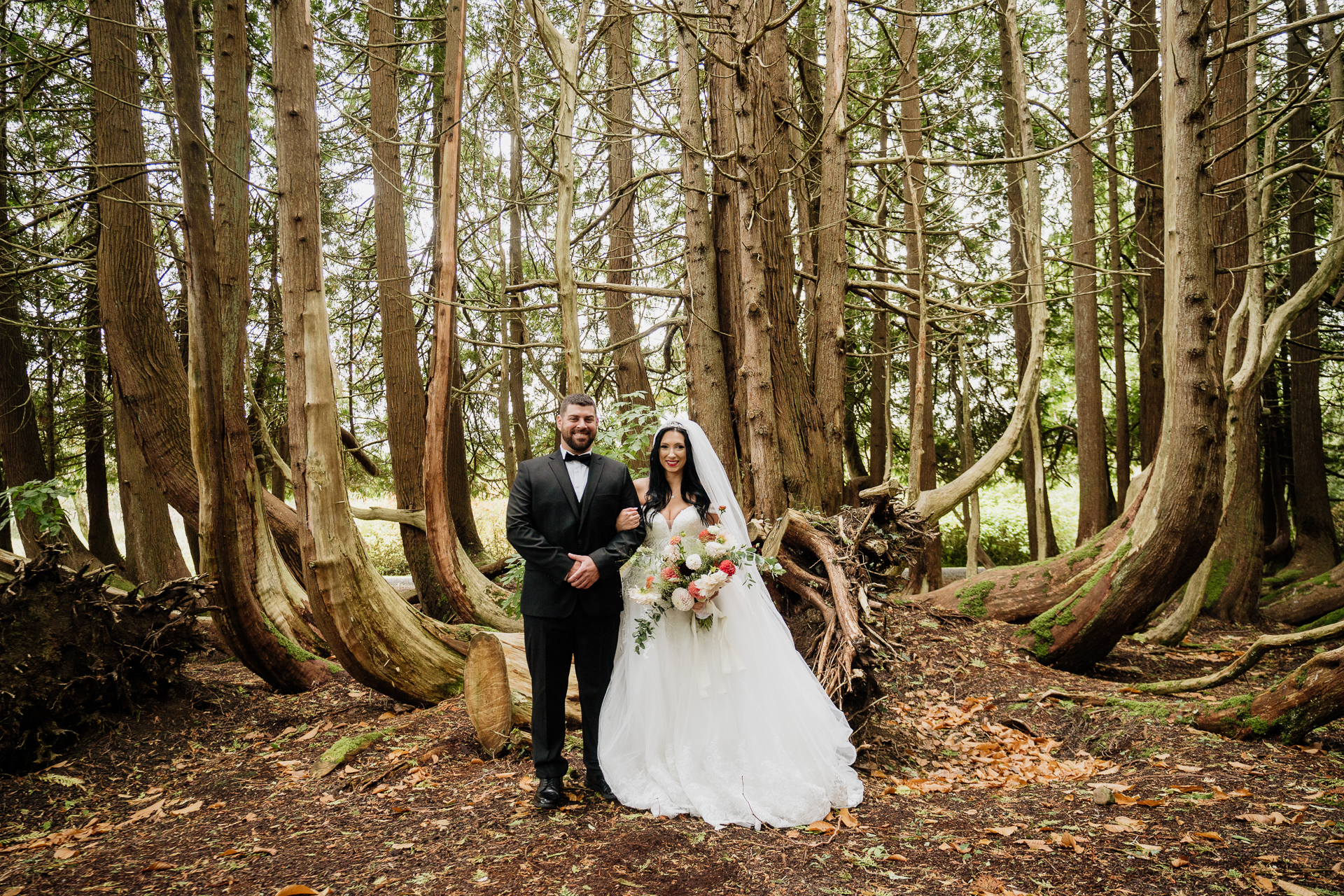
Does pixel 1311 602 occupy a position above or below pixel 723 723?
below

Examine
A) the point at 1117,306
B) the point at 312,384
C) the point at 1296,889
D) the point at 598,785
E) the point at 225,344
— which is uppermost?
the point at 1117,306

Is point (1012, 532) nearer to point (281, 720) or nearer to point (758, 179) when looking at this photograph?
point (758, 179)

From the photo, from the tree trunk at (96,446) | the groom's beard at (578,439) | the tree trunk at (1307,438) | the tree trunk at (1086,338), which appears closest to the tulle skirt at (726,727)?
the groom's beard at (578,439)

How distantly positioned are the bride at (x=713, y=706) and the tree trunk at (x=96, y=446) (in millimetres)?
10472

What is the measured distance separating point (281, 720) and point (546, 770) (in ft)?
10.2

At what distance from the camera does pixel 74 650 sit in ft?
19.1

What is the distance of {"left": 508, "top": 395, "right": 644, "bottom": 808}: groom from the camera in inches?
175

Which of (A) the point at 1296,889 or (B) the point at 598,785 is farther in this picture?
(B) the point at 598,785

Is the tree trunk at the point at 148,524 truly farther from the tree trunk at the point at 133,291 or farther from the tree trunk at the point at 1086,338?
the tree trunk at the point at 1086,338

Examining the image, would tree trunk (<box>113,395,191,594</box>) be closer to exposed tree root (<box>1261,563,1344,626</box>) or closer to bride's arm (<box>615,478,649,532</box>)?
bride's arm (<box>615,478,649,532</box>)

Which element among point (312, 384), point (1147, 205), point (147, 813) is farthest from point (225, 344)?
point (1147, 205)

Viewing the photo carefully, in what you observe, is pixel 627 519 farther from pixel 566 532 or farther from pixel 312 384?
pixel 312 384

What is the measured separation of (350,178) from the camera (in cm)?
1110

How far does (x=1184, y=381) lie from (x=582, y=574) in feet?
16.2
